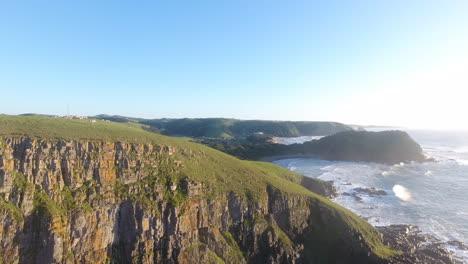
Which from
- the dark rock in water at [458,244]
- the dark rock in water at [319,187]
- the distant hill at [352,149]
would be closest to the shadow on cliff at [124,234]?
the dark rock in water at [319,187]

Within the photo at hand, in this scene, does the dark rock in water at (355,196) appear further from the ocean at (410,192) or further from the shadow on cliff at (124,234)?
the shadow on cliff at (124,234)

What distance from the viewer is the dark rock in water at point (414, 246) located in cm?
3995

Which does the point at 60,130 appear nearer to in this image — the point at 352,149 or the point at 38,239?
the point at 38,239

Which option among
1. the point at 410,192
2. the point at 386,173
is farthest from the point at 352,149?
the point at 410,192

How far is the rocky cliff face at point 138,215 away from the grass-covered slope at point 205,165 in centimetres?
81

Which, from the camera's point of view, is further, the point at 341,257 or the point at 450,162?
the point at 450,162

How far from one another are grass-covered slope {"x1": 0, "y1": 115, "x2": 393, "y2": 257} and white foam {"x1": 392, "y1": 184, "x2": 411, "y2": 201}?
33.8 m

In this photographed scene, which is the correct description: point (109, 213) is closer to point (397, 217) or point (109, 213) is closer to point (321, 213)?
point (321, 213)

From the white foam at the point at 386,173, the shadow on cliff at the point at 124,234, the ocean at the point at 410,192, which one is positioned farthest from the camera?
the white foam at the point at 386,173

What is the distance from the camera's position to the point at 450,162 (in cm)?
12444

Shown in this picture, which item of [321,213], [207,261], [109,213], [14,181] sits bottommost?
[207,261]

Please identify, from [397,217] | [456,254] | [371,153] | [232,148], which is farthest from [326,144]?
[456,254]

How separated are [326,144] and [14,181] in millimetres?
135627

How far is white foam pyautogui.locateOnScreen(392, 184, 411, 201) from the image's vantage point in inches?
2835
